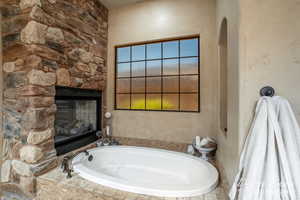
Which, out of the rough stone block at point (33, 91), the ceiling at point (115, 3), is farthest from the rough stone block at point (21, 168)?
the ceiling at point (115, 3)

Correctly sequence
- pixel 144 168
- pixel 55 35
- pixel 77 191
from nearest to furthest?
pixel 77 191 → pixel 55 35 → pixel 144 168

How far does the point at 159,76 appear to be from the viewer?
2.48 meters

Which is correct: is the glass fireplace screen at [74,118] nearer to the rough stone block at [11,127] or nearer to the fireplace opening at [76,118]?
the fireplace opening at [76,118]

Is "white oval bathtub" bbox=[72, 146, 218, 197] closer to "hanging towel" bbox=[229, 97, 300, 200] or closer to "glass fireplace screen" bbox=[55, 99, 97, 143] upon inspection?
"glass fireplace screen" bbox=[55, 99, 97, 143]

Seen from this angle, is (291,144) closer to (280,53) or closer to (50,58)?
(280,53)

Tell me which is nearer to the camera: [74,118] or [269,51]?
[269,51]

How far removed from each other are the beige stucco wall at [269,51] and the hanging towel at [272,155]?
8 cm

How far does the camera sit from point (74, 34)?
1980 mm

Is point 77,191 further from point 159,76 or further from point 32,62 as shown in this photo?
point 159,76

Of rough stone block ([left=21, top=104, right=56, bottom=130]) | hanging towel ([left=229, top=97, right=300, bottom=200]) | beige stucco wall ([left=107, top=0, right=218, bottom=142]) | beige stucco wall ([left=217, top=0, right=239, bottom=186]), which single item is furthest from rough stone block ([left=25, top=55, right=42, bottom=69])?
hanging towel ([left=229, top=97, right=300, bottom=200])

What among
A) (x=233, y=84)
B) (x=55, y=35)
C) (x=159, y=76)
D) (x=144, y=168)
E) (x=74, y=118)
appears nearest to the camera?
(x=233, y=84)

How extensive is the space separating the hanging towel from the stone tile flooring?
A: 1.50ft

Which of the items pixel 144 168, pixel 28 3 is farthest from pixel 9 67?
pixel 144 168

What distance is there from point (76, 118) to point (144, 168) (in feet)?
4.34
